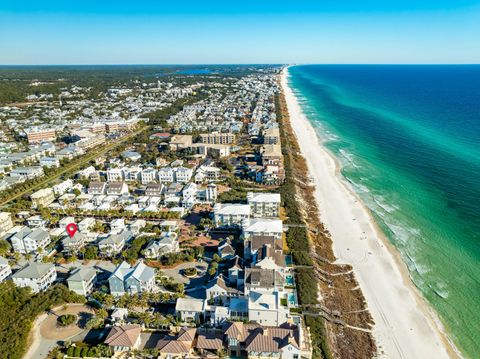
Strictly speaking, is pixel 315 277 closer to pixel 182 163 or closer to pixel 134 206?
pixel 134 206

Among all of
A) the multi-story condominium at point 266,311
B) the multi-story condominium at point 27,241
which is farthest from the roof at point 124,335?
the multi-story condominium at point 27,241

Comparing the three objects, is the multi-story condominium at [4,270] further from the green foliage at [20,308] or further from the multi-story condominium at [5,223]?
the multi-story condominium at [5,223]

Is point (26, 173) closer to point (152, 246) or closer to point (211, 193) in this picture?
point (211, 193)

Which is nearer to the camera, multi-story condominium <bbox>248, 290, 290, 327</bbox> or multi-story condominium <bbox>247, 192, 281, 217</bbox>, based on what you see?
multi-story condominium <bbox>248, 290, 290, 327</bbox>

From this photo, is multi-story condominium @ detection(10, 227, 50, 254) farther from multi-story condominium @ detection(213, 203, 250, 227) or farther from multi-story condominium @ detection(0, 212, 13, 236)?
multi-story condominium @ detection(213, 203, 250, 227)

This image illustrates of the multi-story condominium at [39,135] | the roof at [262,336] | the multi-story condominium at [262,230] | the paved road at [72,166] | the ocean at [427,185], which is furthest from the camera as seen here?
the multi-story condominium at [39,135]

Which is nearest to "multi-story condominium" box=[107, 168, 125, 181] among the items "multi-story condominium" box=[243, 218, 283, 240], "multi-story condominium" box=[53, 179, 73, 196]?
"multi-story condominium" box=[53, 179, 73, 196]

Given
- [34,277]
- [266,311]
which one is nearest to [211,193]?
[34,277]
